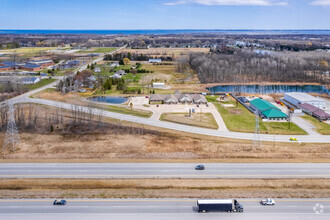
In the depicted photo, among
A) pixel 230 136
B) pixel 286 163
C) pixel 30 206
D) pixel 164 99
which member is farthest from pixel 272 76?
pixel 30 206

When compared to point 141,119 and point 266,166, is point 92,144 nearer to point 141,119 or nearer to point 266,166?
point 141,119

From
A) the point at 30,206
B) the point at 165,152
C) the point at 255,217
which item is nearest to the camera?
the point at 255,217

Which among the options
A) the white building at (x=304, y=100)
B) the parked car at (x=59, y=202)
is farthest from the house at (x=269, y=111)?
the parked car at (x=59, y=202)

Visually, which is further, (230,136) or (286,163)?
(230,136)

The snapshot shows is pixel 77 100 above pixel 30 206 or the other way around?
above

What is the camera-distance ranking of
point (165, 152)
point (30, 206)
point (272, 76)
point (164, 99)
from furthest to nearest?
point (272, 76)
point (164, 99)
point (165, 152)
point (30, 206)

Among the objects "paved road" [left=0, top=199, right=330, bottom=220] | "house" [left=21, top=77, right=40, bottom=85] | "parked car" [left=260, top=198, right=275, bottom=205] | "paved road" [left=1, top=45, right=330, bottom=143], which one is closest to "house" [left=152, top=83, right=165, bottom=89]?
"paved road" [left=1, top=45, right=330, bottom=143]
